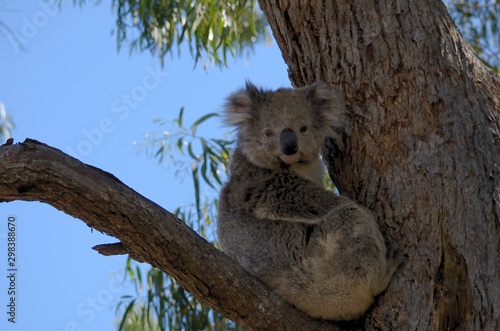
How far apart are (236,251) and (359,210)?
617mm

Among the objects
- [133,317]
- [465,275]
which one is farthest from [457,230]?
[133,317]

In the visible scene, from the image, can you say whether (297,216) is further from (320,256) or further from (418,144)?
(418,144)

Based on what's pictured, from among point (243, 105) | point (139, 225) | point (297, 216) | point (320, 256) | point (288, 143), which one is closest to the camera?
point (139, 225)

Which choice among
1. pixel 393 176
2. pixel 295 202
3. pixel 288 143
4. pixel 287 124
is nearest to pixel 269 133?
pixel 287 124

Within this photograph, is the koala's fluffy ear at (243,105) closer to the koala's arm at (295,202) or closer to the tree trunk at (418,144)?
the tree trunk at (418,144)

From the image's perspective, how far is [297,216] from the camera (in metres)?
3.71

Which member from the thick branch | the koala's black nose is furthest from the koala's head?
the thick branch

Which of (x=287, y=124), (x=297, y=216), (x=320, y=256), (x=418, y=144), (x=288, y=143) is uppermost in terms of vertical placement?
(x=287, y=124)

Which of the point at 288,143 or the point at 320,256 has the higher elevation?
the point at 288,143

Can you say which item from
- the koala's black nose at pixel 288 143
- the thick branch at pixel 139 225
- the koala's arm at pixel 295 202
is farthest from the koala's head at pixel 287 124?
the thick branch at pixel 139 225

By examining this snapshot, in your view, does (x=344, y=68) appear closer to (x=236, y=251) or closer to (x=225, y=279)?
(x=236, y=251)

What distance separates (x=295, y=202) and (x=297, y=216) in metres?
0.08

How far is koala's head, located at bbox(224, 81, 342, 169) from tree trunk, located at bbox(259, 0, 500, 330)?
92 millimetres

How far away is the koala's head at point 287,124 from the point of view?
154 inches
